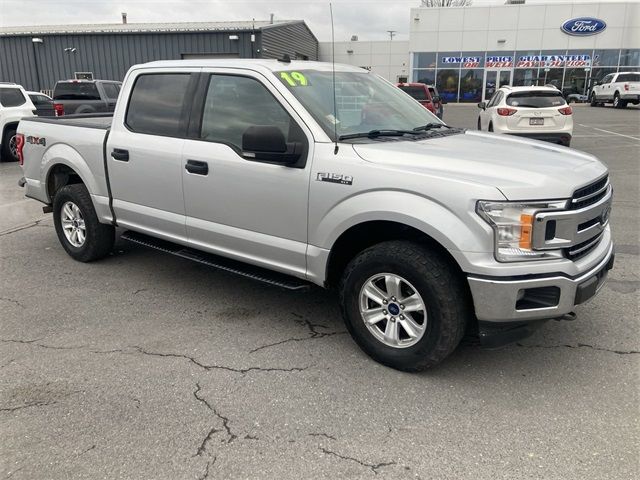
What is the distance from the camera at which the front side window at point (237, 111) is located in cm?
380

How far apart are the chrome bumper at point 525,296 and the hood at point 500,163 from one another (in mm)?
460

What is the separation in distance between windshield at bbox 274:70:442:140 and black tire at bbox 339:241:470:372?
34.8 inches

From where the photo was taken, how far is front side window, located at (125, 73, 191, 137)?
4.46 metres

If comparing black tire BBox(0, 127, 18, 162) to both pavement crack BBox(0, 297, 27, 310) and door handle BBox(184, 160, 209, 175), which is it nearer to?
pavement crack BBox(0, 297, 27, 310)

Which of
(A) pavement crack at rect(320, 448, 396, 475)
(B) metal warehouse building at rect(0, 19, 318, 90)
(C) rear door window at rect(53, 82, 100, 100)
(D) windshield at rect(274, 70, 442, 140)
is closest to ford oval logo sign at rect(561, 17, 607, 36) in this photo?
(B) metal warehouse building at rect(0, 19, 318, 90)

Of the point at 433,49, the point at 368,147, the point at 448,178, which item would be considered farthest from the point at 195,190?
the point at 433,49

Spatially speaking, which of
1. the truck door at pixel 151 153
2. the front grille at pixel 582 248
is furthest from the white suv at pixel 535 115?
the truck door at pixel 151 153

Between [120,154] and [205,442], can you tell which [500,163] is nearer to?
[205,442]

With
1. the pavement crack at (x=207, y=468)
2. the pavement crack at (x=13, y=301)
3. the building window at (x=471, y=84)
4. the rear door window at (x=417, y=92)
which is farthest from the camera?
the building window at (x=471, y=84)

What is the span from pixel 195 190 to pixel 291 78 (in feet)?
3.74

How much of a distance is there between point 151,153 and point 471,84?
116ft

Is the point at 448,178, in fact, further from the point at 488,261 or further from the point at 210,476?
the point at 210,476

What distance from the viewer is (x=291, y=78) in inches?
154

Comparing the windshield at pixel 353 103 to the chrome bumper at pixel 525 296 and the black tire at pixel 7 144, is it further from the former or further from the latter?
the black tire at pixel 7 144
